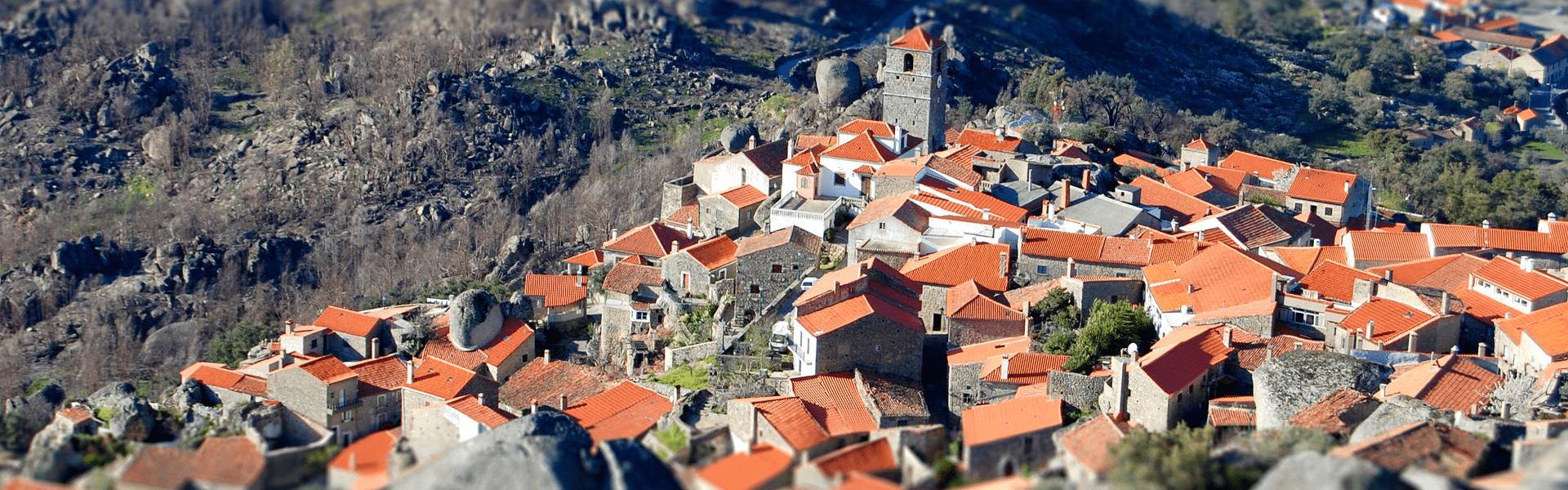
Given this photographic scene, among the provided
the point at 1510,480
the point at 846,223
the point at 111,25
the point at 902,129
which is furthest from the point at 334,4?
the point at 1510,480

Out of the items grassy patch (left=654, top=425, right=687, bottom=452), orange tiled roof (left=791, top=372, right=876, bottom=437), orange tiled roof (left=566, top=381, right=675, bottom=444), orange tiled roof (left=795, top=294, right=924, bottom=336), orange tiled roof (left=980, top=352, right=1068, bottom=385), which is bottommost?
orange tiled roof (left=566, top=381, right=675, bottom=444)

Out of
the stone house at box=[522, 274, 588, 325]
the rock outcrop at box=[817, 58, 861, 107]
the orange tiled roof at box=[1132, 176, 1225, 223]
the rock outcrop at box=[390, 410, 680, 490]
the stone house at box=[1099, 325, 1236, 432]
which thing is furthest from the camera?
the rock outcrop at box=[817, 58, 861, 107]

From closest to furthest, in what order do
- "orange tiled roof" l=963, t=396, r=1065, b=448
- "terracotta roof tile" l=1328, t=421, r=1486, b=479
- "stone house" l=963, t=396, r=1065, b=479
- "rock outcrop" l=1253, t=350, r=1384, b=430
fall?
1. "terracotta roof tile" l=1328, t=421, r=1486, b=479
2. "stone house" l=963, t=396, r=1065, b=479
3. "orange tiled roof" l=963, t=396, r=1065, b=448
4. "rock outcrop" l=1253, t=350, r=1384, b=430

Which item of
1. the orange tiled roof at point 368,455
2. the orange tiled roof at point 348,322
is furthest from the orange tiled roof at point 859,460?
the orange tiled roof at point 348,322

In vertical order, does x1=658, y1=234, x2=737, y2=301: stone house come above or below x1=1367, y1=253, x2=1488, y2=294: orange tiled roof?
below

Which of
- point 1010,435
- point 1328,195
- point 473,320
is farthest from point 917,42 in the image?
point 1010,435

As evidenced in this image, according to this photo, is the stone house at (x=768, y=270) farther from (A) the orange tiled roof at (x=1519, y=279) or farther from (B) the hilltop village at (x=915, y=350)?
(A) the orange tiled roof at (x=1519, y=279)

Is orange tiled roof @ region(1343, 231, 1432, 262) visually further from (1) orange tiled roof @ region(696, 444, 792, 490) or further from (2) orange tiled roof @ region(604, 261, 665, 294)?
(1) orange tiled roof @ region(696, 444, 792, 490)

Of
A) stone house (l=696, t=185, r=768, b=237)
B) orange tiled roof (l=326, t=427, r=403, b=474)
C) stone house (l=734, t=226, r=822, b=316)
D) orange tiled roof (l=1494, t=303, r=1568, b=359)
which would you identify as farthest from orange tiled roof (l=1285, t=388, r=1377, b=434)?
stone house (l=696, t=185, r=768, b=237)

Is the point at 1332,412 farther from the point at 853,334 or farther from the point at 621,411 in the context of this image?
the point at 621,411
